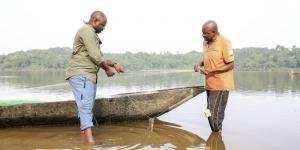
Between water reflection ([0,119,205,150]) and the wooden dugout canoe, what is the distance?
0.16 meters

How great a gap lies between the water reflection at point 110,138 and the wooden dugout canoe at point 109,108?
6.2 inches

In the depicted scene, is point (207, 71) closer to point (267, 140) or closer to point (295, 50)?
point (267, 140)

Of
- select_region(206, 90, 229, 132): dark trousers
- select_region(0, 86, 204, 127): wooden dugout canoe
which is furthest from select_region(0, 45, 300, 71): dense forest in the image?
select_region(206, 90, 229, 132): dark trousers

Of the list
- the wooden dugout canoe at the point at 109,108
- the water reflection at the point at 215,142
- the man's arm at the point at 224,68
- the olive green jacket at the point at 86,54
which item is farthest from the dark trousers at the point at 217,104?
the olive green jacket at the point at 86,54

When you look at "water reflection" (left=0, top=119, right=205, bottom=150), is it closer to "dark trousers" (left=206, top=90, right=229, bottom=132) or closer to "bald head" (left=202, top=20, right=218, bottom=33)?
"dark trousers" (left=206, top=90, right=229, bottom=132)

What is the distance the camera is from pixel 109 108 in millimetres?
5879

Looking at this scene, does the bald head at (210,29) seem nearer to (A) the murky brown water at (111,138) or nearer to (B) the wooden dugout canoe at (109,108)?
(B) the wooden dugout canoe at (109,108)

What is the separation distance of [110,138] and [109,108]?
1.08m

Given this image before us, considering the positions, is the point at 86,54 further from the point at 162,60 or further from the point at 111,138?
the point at 162,60

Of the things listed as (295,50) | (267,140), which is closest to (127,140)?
(267,140)

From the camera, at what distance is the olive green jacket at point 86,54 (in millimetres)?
4340

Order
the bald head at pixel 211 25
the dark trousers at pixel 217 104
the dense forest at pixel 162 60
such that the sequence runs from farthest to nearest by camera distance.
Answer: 1. the dense forest at pixel 162 60
2. the dark trousers at pixel 217 104
3. the bald head at pixel 211 25

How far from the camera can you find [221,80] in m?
5.02

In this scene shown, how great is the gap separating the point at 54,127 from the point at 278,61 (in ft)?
253
